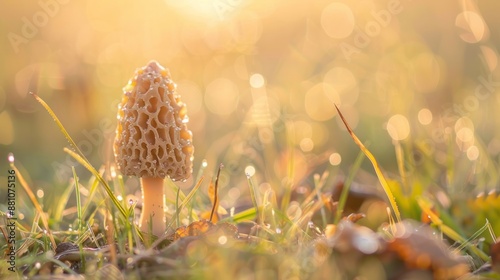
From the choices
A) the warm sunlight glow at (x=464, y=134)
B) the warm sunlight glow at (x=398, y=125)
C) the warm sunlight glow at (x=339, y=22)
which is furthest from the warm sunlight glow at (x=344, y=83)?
the warm sunlight glow at (x=464, y=134)

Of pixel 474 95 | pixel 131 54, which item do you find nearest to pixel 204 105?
pixel 131 54

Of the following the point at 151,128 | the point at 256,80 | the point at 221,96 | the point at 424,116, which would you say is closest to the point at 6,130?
the point at 221,96

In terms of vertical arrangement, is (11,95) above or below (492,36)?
below

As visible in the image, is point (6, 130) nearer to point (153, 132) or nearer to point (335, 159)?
point (335, 159)

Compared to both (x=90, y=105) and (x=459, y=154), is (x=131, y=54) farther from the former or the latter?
(x=459, y=154)

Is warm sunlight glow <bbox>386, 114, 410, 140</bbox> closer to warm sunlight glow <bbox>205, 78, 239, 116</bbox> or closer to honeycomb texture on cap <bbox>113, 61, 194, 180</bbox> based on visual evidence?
warm sunlight glow <bbox>205, 78, 239, 116</bbox>
